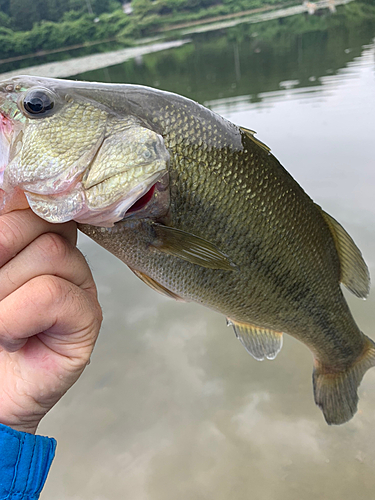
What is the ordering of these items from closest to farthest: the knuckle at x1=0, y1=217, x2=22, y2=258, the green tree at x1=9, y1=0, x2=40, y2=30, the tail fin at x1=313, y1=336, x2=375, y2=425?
the knuckle at x1=0, y1=217, x2=22, y2=258
the tail fin at x1=313, y1=336, x2=375, y2=425
the green tree at x1=9, y1=0, x2=40, y2=30

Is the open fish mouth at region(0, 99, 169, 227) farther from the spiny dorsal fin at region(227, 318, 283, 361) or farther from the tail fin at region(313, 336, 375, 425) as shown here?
the tail fin at region(313, 336, 375, 425)

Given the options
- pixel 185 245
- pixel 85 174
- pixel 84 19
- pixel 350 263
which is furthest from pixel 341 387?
pixel 84 19

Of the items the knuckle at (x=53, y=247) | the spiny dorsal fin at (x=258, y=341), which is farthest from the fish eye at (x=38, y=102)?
the spiny dorsal fin at (x=258, y=341)

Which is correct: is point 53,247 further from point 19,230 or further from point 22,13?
point 22,13

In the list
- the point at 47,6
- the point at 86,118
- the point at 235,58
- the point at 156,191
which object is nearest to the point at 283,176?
the point at 156,191

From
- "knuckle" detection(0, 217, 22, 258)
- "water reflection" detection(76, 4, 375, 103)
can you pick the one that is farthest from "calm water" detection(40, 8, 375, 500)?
"water reflection" detection(76, 4, 375, 103)

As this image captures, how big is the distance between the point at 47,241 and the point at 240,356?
2.17 meters

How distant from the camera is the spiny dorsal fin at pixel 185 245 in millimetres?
1180

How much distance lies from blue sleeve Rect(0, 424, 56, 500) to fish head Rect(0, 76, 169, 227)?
57cm

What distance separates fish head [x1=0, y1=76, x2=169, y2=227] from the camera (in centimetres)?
97

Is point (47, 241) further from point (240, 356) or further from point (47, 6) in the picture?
point (47, 6)

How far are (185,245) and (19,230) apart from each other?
1.62ft

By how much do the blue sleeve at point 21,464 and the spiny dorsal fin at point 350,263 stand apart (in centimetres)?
131

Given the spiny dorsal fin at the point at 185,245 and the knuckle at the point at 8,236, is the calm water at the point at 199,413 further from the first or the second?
the knuckle at the point at 8,236
